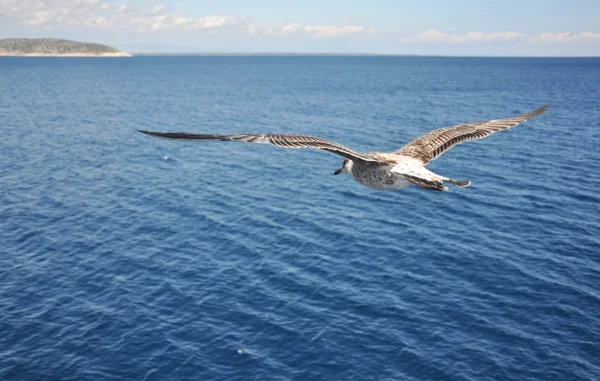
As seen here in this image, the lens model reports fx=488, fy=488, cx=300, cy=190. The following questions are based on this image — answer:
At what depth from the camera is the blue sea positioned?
35.5 meters

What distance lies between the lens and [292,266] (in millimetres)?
46844

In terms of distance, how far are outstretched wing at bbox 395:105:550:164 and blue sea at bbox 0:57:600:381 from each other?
71.9 ft

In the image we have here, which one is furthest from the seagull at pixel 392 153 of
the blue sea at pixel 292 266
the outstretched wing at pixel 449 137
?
the blue sea at pixel 292 266

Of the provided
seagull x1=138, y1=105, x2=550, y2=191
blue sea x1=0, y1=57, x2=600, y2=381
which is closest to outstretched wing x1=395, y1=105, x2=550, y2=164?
seagull x1=138, y1=105, x2=550, y2=191

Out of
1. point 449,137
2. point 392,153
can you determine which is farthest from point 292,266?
point 392,153

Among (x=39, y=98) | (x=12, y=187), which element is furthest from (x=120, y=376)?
(x=39, y=98)

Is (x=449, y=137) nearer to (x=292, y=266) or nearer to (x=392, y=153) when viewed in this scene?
(x=392, y=153)

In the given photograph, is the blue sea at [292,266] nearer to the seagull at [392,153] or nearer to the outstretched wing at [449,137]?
the outstretched wing at [449,137]

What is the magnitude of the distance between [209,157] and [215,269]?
1712 inches

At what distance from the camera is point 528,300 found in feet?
135

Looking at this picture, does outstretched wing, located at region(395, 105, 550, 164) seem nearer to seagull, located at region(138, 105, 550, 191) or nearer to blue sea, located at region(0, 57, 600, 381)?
seagull, located at region(138, 105, 550, 191)

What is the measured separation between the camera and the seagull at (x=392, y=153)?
11758 millimetres

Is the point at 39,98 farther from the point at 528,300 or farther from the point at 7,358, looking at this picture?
the point at 528,300

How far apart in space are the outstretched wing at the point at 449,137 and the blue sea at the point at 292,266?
2190cm
